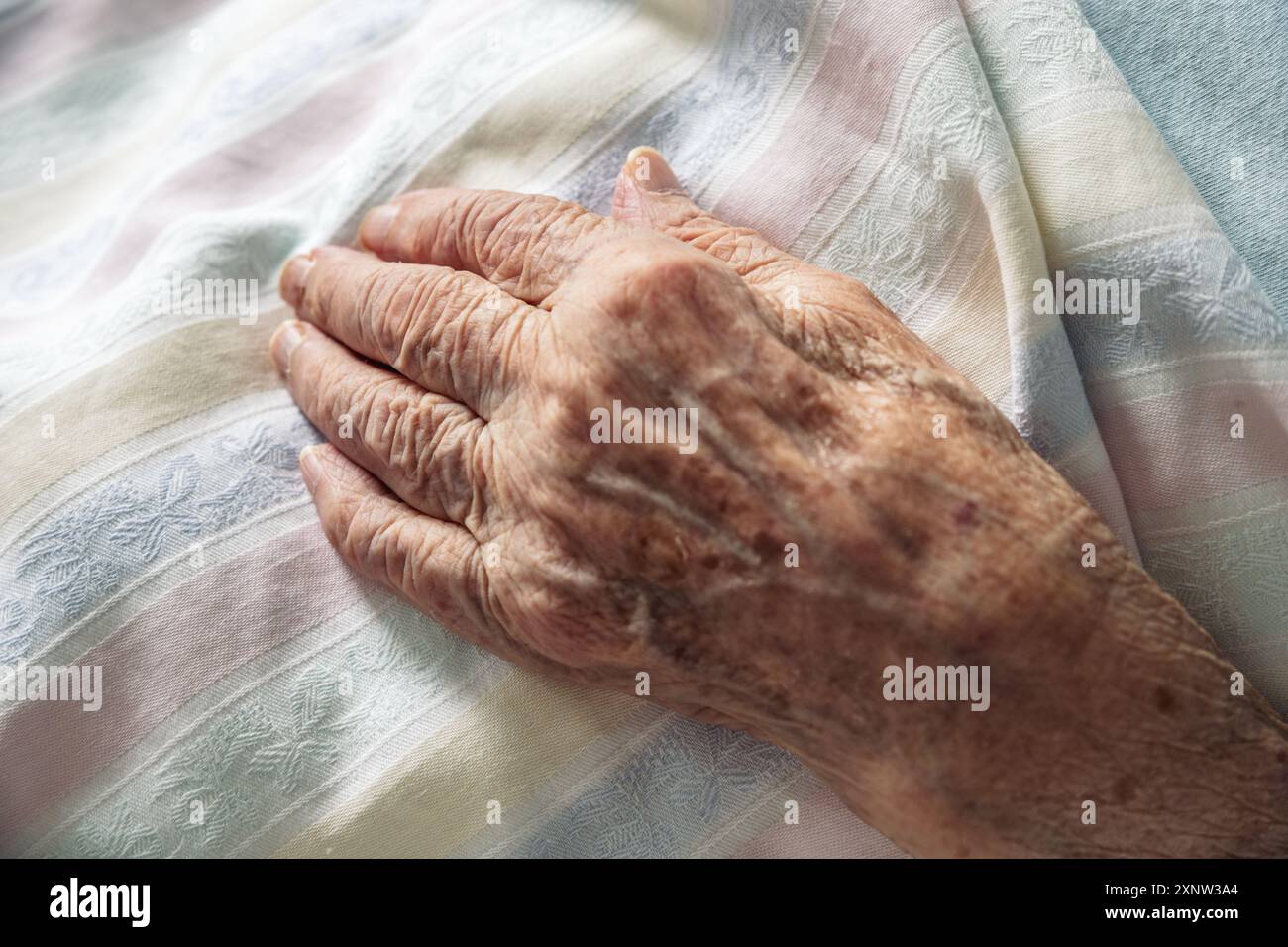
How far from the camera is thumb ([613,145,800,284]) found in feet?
3.76

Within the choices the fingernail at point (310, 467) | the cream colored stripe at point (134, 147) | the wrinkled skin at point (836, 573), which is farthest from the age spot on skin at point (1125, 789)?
the cream colored stripe at point (134, 147)

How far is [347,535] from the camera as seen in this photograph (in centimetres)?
116

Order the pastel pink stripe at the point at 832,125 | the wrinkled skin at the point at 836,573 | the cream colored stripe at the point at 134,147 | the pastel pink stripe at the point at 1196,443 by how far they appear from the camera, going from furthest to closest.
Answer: the cream colored stripe at the point at 134,147
the pastel pink stripe at the point at 832,125
the pastel pink stripe at the point at 1196,443
the wrinkled skin at the point at 836,573

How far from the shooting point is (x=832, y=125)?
121cm

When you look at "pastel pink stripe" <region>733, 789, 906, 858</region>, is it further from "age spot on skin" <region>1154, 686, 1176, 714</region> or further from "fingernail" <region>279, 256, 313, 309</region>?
"fingernail" <region>279, 256, 313, 309</region>

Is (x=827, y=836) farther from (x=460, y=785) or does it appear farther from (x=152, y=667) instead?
(x=152, y=667)

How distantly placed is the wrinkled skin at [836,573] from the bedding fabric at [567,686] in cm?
9

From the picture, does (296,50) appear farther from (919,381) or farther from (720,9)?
(919,381)

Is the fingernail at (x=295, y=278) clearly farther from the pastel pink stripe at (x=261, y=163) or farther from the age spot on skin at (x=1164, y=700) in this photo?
the age spot on skin at (x=1164, y=700)

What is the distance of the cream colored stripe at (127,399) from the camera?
1.19 meters

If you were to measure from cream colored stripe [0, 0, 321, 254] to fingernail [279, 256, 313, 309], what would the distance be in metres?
0.40

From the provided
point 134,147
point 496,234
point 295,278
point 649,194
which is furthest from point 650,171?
point 134,147

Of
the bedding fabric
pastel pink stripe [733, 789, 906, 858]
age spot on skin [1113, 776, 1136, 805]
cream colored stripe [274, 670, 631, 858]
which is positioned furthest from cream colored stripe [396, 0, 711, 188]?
age spot on skin [1113, 776, 1136, 805]

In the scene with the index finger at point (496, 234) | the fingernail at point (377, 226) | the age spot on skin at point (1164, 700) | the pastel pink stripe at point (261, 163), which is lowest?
the age spot on skin at point (1164, 700)
